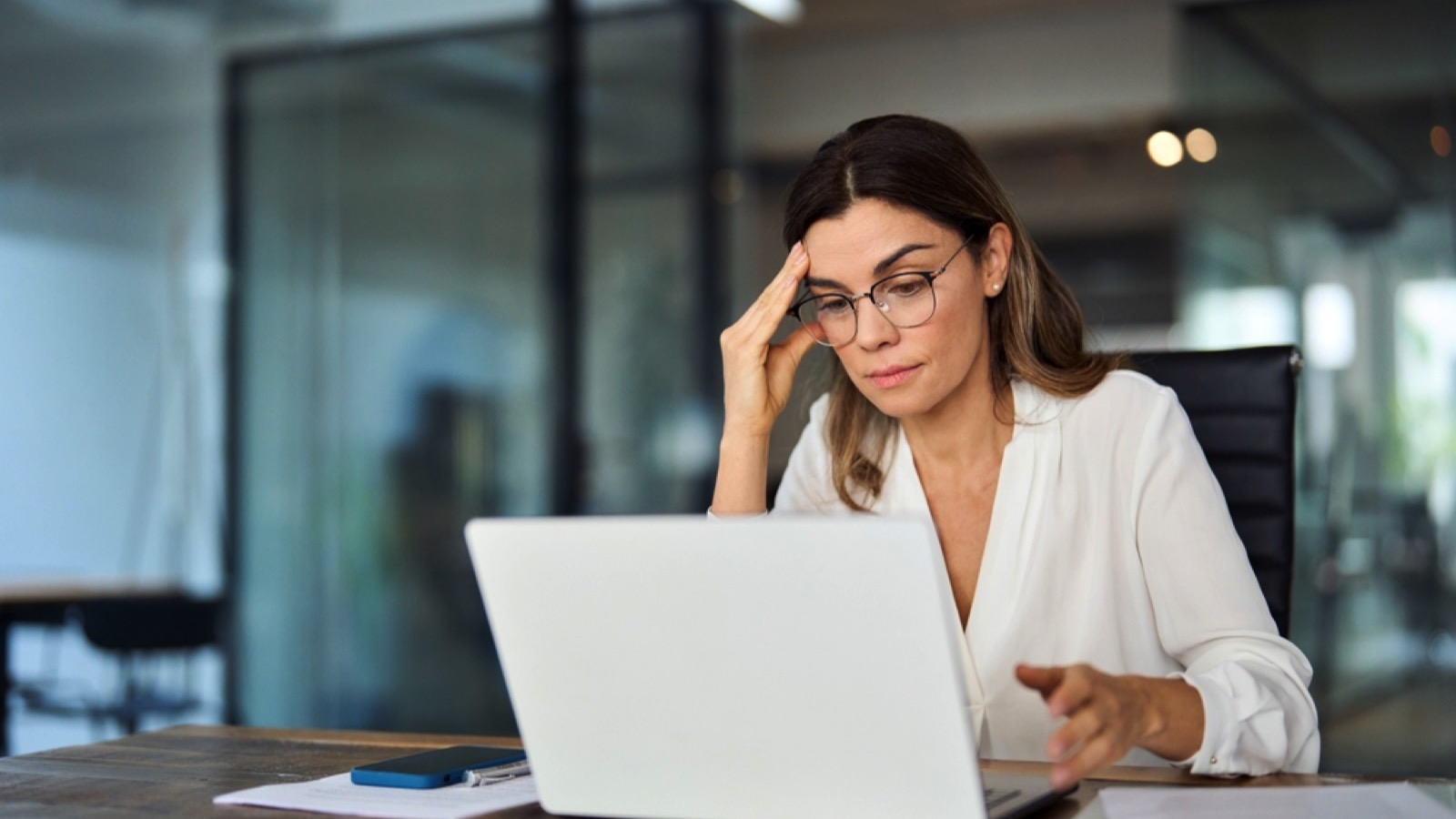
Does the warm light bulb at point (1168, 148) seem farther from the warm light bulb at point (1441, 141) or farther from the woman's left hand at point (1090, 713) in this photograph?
the woman's left hand at point (1090, 713)

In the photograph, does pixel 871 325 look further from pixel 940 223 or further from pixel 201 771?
pixel 201 771

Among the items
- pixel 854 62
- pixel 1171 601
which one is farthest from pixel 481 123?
pixel 1171 601

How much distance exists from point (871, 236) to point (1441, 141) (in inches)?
113

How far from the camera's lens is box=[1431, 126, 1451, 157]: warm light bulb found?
394 centimetres

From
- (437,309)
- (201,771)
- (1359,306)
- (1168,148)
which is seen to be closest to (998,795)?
(201,771)

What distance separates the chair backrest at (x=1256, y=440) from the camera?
69.3 inches

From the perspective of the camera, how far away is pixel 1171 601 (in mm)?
1600

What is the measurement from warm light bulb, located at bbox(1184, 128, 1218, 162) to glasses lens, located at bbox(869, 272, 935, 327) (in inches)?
114

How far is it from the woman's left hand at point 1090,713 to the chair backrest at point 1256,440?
668 mm

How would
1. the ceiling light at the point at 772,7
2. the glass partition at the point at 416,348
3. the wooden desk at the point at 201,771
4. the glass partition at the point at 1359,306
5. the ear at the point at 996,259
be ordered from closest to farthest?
the wooden desk at the point at 201,771
the ear at the point at 996,259
the glass partition at the point at 1359,306
the glass partition at the point at 416,348
the ceiling light at the point at 772,7

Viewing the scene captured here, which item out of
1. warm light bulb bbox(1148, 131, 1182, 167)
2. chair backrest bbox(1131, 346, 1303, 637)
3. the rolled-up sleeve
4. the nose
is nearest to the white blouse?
the rolled-up sleeve

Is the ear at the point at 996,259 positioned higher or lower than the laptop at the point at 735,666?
higher

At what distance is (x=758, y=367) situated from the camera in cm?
191

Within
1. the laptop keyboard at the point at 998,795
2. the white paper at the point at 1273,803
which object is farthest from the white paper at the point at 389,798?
the white paper at the point at 1273,803
